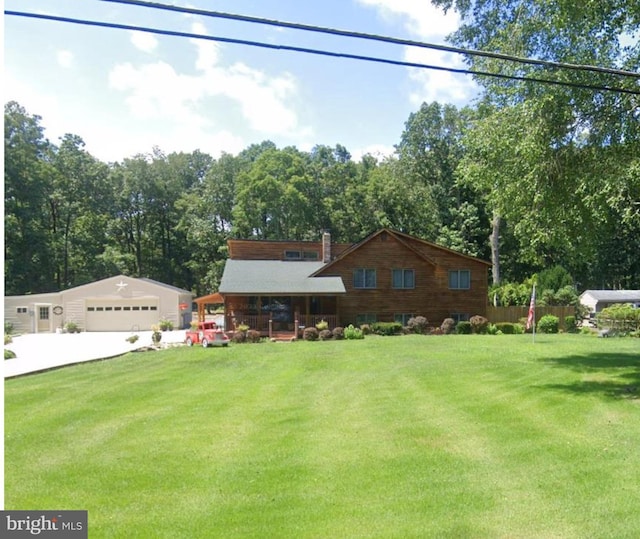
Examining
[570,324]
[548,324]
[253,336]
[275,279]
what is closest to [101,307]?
[275,279]

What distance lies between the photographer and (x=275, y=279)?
3052 cm

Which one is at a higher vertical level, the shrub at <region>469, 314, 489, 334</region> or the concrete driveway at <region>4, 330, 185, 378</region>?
the shrub at <region>469, 314, 489, 334</region>

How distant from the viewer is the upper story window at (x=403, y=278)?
3162 cm

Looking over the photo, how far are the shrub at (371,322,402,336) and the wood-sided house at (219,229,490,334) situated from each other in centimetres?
232

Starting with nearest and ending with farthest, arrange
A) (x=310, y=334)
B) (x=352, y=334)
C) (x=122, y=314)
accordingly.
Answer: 1. (x=352, y=334)
2. (x=310, y=334)
3. (x=122, y=314)

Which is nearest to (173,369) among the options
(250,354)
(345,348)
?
(250,354)

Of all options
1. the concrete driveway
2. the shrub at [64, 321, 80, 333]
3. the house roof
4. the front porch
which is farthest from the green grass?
the house roof

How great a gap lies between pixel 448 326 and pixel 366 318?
4.98 meters

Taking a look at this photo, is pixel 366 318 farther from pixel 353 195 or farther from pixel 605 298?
pixel 605 298

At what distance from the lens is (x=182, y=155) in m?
64.9

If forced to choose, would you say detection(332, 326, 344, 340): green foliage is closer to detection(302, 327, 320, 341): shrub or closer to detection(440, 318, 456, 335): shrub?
detection(302, 327, 320, 341): shrub

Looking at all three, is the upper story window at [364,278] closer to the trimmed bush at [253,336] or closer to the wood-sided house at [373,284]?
the wood-sided house at [373,284]

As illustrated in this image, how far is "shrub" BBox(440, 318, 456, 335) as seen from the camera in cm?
2952

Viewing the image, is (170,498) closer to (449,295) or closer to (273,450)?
(273,450)
